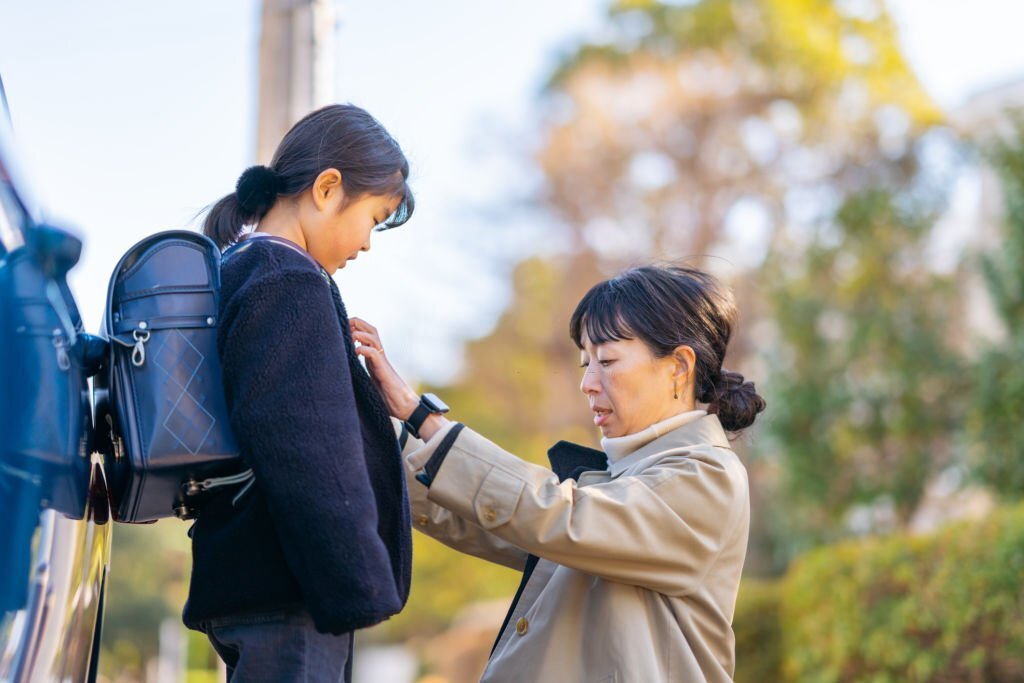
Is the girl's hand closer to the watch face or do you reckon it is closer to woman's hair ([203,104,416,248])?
the watch face

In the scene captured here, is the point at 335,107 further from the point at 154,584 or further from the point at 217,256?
the point at 154,584

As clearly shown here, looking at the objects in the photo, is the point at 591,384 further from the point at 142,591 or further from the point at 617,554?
the point at 142,591

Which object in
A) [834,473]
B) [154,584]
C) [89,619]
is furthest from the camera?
[154,584]

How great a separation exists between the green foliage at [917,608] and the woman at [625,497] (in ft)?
12.9

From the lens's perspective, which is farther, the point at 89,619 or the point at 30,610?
the point at 89,619

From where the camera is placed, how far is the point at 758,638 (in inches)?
Result: 394

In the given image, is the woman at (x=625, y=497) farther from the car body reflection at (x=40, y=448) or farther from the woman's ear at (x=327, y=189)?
the car body reflection at (x=40, y=448)

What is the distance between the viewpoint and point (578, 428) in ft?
69.2

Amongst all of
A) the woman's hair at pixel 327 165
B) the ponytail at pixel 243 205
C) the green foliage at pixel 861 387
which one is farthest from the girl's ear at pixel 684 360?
the green foliage at pixel 861 387

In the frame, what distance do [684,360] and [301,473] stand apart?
46.8 inches

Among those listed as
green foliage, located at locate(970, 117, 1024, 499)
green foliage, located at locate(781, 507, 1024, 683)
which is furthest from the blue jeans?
green foliage, located at locate(970, 117, 1024, 499)

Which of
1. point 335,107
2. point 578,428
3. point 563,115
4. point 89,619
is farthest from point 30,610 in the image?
point 563,115

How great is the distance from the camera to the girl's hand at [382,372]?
2397mm

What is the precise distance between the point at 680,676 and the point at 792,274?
13.7m
